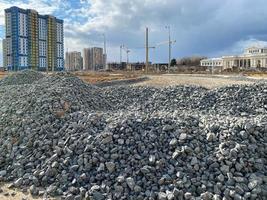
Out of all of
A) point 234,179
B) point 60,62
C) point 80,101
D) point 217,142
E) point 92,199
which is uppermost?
point 60,62

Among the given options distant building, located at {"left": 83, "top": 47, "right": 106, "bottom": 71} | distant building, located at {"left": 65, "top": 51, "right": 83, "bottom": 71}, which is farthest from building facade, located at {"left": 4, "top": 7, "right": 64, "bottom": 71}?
distant building, located at {"left": 65, "top": 51, "right": 83, "bottom": 71}

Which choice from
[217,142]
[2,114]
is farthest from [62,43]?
[217,142]

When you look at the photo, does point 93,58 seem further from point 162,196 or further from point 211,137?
point 162,196

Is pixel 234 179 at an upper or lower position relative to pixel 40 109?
lower

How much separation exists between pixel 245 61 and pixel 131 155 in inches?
4060

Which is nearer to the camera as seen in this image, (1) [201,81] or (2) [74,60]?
(1) [201,81]

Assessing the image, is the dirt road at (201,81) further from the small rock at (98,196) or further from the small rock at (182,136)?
the small rock at (98,196)

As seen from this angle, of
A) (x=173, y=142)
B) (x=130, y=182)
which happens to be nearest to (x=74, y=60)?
(x=173, y=142)

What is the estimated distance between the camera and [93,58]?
12394cm

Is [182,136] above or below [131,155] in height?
above

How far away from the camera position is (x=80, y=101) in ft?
32.7

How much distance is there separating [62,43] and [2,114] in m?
70.1

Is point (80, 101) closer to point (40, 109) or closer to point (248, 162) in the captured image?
point (40, 109)

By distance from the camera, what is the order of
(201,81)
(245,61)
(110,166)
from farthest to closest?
(245,61)
(201,81)
(110,166)
